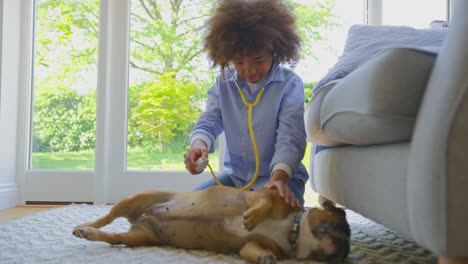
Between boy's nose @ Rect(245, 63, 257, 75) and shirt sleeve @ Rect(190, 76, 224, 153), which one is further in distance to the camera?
shirt sleeve @ Rect(190, 76, 224, 153)

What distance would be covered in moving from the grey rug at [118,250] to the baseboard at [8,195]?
0.83m

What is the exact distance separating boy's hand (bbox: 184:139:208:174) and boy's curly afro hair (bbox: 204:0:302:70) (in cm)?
31

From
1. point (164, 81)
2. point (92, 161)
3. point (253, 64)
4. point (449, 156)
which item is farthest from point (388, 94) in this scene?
point (92, 161)

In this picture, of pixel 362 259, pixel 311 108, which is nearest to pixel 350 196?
pixel 362 259

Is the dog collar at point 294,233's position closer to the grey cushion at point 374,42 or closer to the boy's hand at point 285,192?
the boy's hand at point 285,192

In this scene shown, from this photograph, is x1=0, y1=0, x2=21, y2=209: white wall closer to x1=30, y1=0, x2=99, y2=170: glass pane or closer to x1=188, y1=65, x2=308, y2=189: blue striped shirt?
x1=30, y1=0, x2=99, y2=170: glass pane

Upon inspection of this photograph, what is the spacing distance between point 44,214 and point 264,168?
3.69 ft

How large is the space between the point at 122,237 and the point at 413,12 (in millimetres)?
2410

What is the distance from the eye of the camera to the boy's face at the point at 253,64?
1449 millimetres

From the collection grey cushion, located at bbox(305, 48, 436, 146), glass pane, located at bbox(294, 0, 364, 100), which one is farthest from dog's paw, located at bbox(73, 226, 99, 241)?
glass pane, located at bbox(294, 0, 364, 100)

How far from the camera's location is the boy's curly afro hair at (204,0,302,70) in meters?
1.44

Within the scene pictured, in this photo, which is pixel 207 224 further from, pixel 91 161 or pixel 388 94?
pixel 91 161

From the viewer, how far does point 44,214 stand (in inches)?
78.4

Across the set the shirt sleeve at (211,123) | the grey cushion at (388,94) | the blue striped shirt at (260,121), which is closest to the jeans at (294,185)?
the blue striped shirt at (260,121)
